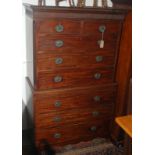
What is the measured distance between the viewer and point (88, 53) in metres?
1.79

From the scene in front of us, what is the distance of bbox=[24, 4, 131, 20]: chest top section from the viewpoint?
152 cm

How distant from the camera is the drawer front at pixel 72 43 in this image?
5.29 ft

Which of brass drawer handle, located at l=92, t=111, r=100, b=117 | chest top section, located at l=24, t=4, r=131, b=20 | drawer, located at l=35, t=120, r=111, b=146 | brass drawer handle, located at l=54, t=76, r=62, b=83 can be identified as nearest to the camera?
chest top section, located at l=24, t=4, r=131, b=20

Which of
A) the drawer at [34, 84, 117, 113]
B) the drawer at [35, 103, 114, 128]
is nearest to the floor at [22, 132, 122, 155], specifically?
the drawer at [35, 103, 114, 128]

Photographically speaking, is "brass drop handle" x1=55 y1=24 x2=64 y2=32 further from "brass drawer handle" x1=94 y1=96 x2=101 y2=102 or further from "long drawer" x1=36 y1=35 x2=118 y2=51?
"brass drawer handle" x1=94 y1=96 x2=101 y2=102

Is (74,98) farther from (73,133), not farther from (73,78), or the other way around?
(73,133)

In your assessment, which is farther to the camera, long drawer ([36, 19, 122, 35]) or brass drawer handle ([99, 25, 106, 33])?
brass drawer handle ([99, 25, 106, 33])

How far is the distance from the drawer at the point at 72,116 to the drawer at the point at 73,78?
0.77 feet

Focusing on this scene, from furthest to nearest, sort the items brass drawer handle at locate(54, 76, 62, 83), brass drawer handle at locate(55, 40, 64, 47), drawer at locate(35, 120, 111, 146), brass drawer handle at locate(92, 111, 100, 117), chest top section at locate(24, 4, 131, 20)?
brass drawer handle at locate(92, 111, 100, 117) < drawer at locate(35, 120, 111, 146) < brass drawer handle at locate(54, 76, 62, 83) < brass drawer handle at locate(55, 40, 64, 47) < chest top section at locate(24, 4, 131, 20)

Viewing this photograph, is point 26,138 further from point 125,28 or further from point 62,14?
point 125,28

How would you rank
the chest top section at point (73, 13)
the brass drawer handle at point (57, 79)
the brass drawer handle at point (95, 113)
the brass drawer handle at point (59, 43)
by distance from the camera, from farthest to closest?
the brass drawer handle at point (95, 113)
the brass drawer handle at point (57, 79)
the brass drawer handle at point (59, 43)
the chest top section at point (73, 13)

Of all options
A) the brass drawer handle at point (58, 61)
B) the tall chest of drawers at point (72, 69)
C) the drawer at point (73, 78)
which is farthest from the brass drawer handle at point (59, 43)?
the drawer at point (73, 78)

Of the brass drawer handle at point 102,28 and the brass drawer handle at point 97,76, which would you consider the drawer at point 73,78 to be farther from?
the brass drawer handle at point 102,28

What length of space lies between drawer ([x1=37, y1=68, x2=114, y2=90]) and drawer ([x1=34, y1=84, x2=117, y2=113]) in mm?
47
